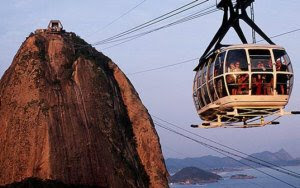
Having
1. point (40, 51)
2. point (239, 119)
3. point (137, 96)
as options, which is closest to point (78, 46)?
point (40, 51)

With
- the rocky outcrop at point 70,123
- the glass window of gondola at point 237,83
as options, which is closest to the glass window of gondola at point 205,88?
the glass window of gondola at point 237,83

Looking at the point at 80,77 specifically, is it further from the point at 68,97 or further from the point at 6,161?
the point at 6,161

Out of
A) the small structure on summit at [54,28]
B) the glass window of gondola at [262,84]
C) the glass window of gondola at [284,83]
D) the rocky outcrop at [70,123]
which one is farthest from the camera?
the small structure on summit at [54,28]

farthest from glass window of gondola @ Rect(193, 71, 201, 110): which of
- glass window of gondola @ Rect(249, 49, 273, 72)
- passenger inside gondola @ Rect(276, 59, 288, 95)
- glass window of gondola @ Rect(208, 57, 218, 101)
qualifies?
passenger inside gondola @ Rect(276, 59, 288, 95)

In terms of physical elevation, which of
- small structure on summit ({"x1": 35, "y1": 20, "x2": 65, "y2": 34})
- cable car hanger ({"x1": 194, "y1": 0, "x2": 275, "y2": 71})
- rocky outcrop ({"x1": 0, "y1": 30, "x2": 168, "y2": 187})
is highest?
small structure on summit ({"x1": 35, "y1": 20, "x2": 65, "y2": 34})

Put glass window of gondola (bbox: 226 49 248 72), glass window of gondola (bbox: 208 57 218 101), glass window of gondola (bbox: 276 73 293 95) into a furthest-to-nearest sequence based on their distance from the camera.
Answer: glass window of gondola (bbox: 208 57 218 101)
glass window of gondola (bbox: 276 73 293 95)
glass window of gondola (bbox: 226 49 248 72)

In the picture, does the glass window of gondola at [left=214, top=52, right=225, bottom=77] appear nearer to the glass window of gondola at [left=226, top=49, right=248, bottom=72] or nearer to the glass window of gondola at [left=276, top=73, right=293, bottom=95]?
the glass window of gondola at [left=226, top=49, right=248, bottom=72]

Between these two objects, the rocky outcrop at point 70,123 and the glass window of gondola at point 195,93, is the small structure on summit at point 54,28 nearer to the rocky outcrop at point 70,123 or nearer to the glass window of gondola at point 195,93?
the rocky outcrop at point 70,123

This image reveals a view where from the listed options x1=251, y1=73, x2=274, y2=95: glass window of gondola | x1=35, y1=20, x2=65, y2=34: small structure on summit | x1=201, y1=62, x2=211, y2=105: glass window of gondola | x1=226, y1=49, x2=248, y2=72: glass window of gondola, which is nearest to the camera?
x1=226, y1=49, x2=248, y2=72: glass window of gondola
